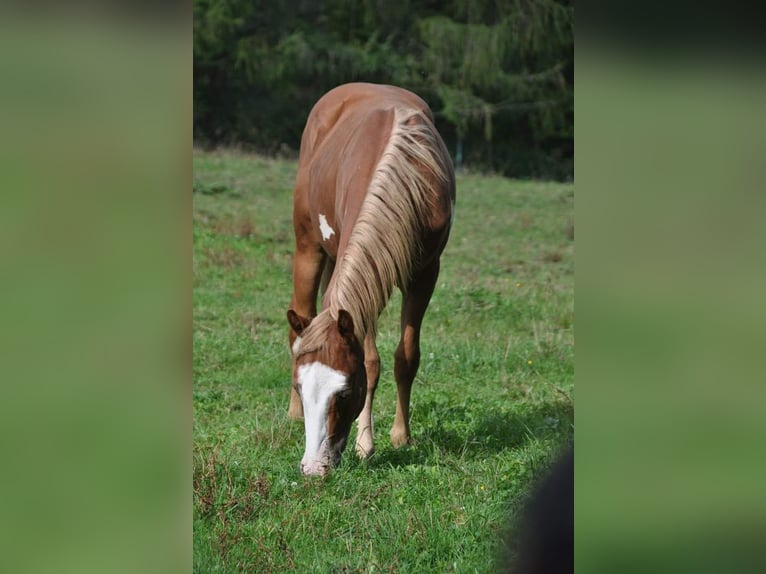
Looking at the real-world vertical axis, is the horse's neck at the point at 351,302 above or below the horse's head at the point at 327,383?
above

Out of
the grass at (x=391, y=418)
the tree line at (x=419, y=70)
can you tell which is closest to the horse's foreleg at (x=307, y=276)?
the grass at (x=391, y=418)

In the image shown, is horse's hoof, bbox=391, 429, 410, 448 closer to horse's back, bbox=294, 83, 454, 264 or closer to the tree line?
horse's back, bbox=294, 83, 454, 264

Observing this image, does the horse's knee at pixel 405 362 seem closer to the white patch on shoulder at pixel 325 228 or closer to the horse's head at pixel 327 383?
the white patch on shoulder at pixel 325 228

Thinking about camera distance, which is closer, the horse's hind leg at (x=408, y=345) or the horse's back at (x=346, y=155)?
the horse's back at (x=346, y=155)

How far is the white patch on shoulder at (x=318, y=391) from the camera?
10.1 feet

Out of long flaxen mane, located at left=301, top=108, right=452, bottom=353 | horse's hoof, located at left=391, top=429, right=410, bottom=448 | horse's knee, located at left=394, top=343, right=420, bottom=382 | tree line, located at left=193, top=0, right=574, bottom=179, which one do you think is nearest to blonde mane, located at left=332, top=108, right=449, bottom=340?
long flaxen mane, located at left=301, top=108, right=452, bottom=353

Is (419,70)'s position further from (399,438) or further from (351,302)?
(351,302)

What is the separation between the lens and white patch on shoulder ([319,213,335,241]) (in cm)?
422

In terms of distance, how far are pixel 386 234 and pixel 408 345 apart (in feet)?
2.68
